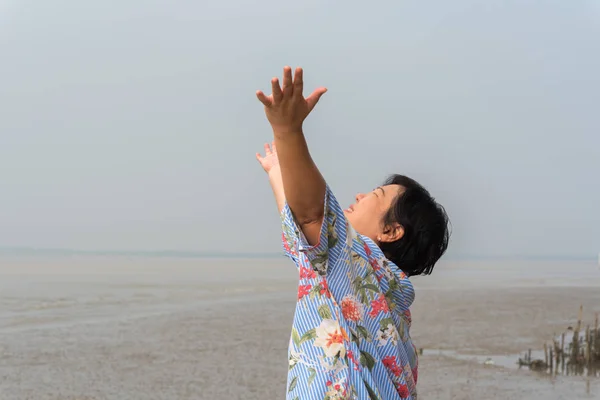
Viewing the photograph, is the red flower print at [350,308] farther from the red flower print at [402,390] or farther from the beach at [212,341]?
the beach at [212,341]

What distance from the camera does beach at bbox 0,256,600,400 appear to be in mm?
10562

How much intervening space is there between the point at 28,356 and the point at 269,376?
4467 millimetres

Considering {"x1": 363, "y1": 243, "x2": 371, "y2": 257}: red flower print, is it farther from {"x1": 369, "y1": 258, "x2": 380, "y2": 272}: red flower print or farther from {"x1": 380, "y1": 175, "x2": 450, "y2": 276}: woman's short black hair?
{"x1": 380, "y1": 175, "x2": 450, "y2": 276}: woman's short black hair

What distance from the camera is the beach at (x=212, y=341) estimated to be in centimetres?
1056

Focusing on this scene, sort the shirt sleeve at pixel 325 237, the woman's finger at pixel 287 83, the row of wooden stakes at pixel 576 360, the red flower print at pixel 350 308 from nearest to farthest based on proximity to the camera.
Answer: the woman's finger at pixel 287 83 → the shirt sleeve at pixel 325 237 → the red flower print at pixel 350 308 → the row of wooden stakes at pixel 576 360

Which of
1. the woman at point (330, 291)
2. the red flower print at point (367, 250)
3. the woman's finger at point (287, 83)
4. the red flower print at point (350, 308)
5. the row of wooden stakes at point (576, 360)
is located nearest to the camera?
the woman's finger at point (287, 83)

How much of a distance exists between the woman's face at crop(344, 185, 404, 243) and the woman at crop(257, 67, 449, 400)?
8 centimetres

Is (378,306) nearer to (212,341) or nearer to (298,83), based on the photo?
(298,83)

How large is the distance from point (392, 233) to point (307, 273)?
0.46 meters

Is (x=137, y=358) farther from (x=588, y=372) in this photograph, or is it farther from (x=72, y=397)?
(x=588, y=372)

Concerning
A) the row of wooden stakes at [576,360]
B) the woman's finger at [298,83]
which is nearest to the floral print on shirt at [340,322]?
the woman's finger at [298,83]

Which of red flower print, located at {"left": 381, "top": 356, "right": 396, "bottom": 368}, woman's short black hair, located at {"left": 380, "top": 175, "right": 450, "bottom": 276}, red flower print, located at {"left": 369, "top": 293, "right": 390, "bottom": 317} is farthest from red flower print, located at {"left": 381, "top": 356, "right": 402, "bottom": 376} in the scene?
woman's short black hair, located at {"left": 380, "top": 175, "right": 450, "bottom": 276}

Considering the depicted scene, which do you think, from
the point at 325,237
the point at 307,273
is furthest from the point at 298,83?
the point at 307,273

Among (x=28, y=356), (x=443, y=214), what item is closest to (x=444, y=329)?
(x=28, y=356)
